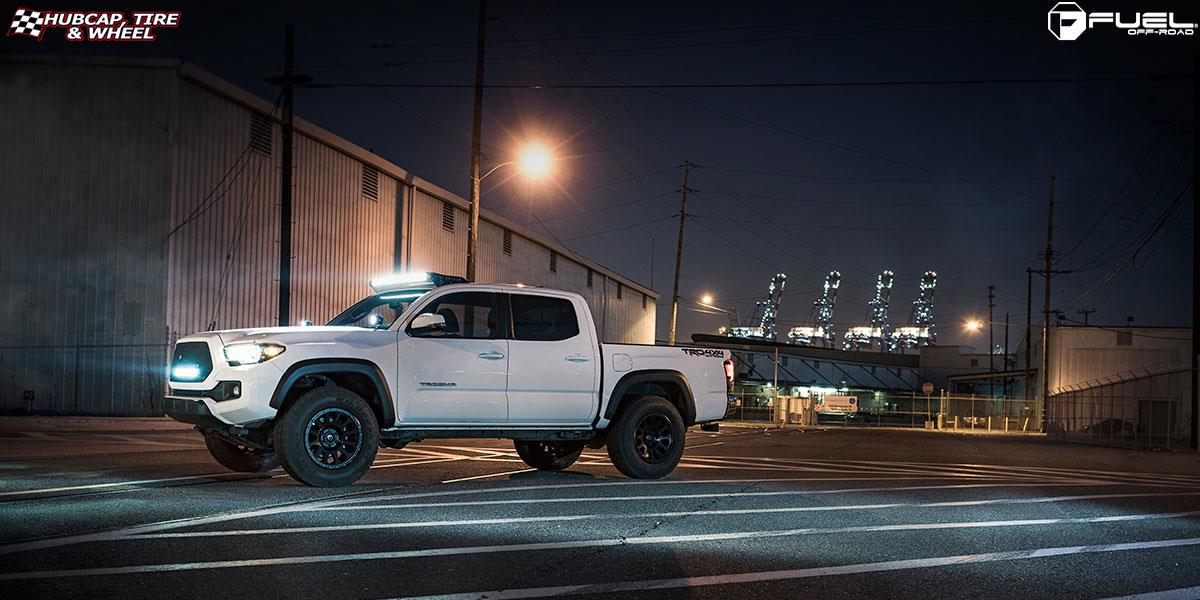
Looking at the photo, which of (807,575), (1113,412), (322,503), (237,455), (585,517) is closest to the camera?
(807,575)

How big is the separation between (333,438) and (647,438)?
3707mm

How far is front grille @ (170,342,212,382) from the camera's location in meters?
9.49

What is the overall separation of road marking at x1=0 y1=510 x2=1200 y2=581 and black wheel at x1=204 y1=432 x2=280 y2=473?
15.3 feet

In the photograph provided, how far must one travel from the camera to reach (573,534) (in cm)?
726

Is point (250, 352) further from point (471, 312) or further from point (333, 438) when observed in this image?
point (471, 312)

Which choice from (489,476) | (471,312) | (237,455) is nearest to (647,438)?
(489,476)

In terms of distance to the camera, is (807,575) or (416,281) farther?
(416,281)

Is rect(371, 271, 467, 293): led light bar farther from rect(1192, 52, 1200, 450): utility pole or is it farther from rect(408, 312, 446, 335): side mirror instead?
rect(1192, 52, 1200, 450): utility pole

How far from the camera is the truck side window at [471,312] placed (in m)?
10.6

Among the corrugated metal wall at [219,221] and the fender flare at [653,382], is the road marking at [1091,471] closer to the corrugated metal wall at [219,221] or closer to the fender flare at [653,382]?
the fender flare at [653,382]

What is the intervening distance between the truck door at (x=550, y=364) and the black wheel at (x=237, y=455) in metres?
2.69

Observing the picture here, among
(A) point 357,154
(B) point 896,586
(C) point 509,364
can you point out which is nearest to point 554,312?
(C) point 509,364

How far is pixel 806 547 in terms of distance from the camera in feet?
22.9

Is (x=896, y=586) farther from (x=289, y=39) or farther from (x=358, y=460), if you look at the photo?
(x=289, y=39)
